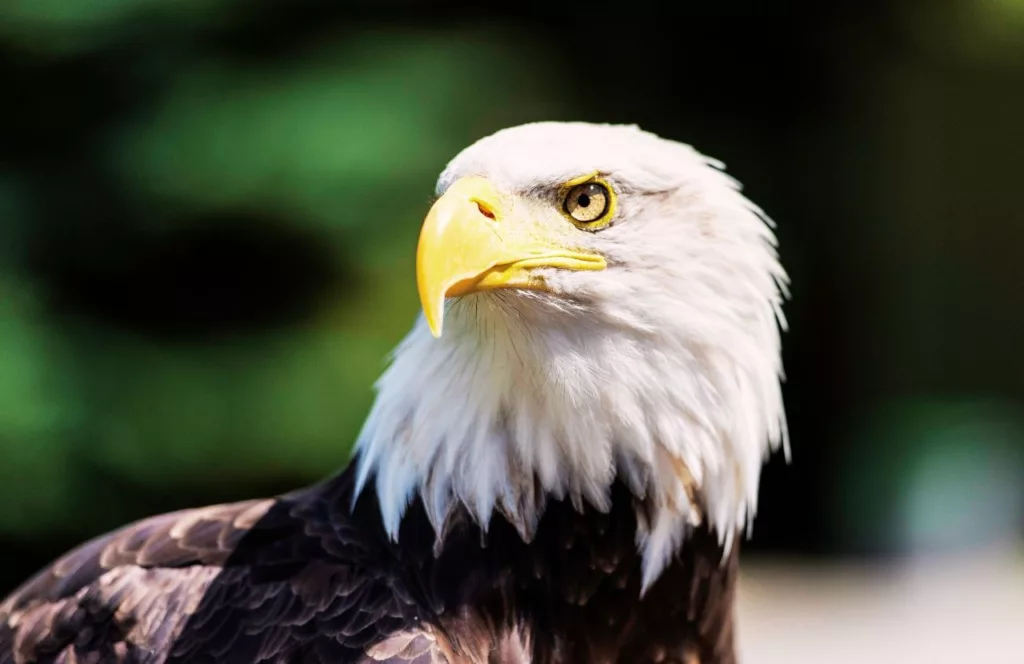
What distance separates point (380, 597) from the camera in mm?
1729

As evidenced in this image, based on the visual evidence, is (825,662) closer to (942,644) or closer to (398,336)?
(942,644)

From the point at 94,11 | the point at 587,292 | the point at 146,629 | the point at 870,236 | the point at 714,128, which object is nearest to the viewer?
the point at 587,292

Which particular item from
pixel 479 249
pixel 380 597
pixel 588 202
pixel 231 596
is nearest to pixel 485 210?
pixel 479 249

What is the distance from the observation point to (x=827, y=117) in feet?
18.7

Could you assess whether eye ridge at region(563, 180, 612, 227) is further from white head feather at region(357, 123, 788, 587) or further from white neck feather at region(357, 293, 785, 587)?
white neck feather at region(357, 293, 785, 587)

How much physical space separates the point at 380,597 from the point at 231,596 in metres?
0.24

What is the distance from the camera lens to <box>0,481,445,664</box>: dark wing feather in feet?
5.57

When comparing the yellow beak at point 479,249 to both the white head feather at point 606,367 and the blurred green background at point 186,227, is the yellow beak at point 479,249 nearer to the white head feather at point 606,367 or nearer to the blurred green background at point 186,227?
the white head feather at point 606,367

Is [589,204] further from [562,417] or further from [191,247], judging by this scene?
[191,247]

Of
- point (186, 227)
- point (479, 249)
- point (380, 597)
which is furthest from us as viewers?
point (186, 227)

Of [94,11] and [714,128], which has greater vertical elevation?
[94,11]

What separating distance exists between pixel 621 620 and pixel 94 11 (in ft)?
10.4

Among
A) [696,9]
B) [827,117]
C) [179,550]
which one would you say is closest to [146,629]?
[179,550]

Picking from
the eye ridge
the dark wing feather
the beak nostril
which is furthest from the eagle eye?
the dark wing feather
